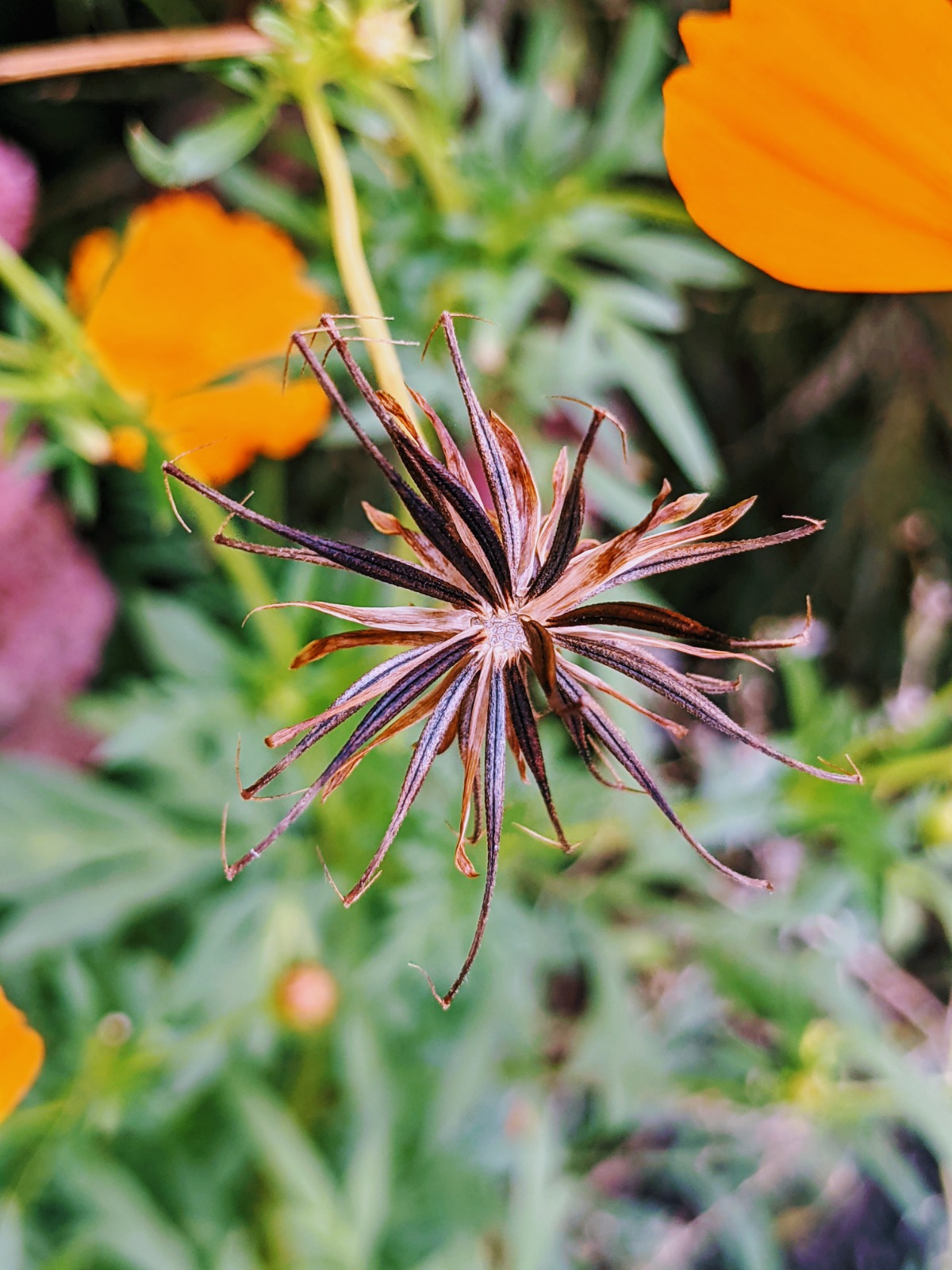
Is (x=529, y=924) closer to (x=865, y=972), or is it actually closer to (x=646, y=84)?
(x=646, y=84)

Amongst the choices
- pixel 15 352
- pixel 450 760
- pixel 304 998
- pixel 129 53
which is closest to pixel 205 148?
pixel 129 53

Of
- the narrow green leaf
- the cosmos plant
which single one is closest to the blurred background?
the narrow green leaf

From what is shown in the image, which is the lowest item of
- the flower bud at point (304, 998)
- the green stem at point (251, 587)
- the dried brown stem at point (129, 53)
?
the flower bud at point (304, 998)

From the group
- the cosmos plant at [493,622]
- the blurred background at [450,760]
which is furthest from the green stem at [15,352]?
the cosmos plant at [493,622]

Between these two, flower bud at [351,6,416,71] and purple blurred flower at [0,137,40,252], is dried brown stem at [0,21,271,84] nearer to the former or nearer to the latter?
flower bud at [351,6,416,71]

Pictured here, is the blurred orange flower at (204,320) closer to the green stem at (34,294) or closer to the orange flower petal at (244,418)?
the orange flower petal at (244,418)

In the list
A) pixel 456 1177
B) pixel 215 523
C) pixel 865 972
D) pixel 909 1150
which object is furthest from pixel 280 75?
pixel 909 1150
